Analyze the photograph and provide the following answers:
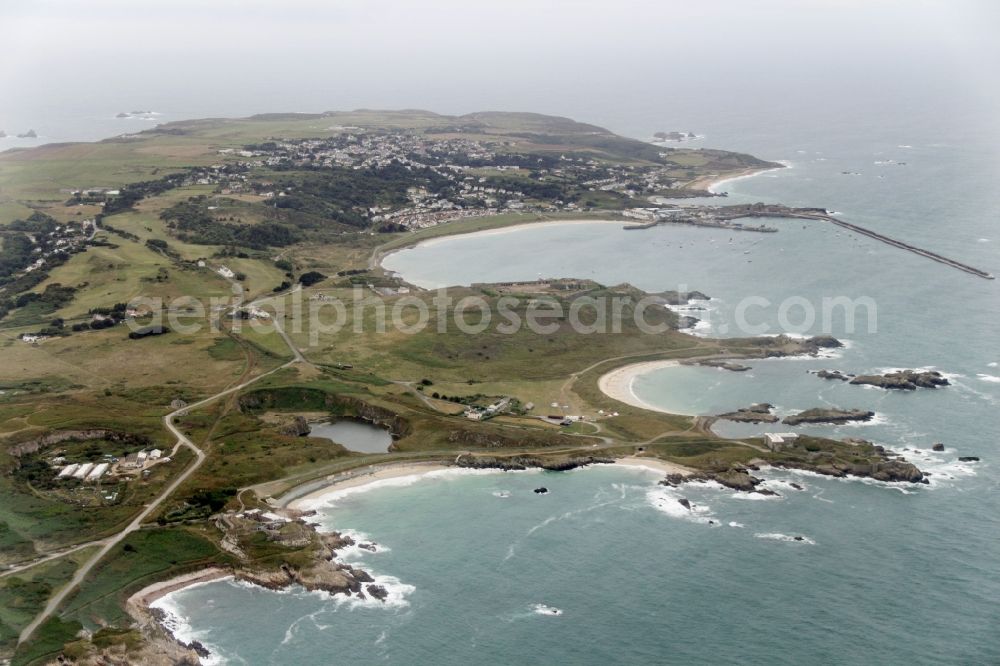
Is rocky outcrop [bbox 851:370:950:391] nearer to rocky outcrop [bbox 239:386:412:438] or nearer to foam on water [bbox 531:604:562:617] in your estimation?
rocky outcrop [bbox 239:386:412:438]

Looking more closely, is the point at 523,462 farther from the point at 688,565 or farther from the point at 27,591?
the point at 27,591

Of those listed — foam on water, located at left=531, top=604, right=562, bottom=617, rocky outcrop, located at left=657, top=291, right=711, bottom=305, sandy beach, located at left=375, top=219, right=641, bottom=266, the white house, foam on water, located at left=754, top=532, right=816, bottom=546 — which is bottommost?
foam on water, located at left=531, top=604, right=562, bottom=617

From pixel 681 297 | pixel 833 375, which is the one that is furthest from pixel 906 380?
pixel 681 297

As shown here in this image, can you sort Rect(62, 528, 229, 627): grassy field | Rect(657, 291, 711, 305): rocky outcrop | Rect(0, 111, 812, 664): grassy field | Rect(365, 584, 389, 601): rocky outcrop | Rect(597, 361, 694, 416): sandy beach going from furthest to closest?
Rect(657, 291, 711, 305): rocky outcrop → Rect(597, 361, 694, 416): sandy beach → Rect(0, 111, 812, 664): grassy field → Rect(365, 584, 389, 601): rocky outcrop → Rect(62, 528, 229, 627): grassy field

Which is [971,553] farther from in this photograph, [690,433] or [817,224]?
[817,224]

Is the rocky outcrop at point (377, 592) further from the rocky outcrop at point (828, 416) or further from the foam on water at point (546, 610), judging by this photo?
the rocky outcrop at point (828, 416)

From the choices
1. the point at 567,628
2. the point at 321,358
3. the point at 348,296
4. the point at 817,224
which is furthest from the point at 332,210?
the point at 567,628

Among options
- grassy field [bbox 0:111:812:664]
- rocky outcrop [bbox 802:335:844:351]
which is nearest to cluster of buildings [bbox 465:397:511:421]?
grassy field [bbox 0:111:812:664]
